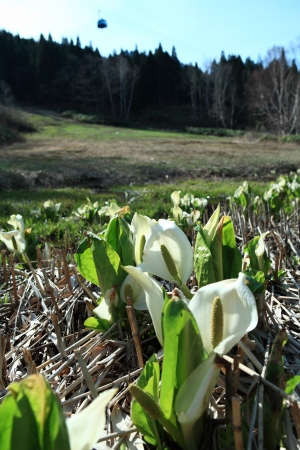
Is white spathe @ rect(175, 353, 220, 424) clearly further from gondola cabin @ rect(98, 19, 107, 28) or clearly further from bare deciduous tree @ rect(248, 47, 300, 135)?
bare deciduous tree @ rect(248, 47, 300, 135)

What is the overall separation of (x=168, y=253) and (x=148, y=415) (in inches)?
13.9

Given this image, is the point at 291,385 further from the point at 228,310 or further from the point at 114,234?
the point at 114,234

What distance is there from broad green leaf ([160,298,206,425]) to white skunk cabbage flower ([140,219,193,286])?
0.28 m

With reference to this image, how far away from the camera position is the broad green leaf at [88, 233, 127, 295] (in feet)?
3.38

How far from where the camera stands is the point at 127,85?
155ft

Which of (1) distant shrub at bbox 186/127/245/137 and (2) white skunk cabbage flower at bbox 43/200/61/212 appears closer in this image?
(2) white skunk cabbage flower at bbox 43/200/61/212

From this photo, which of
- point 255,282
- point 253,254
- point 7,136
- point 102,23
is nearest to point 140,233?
point 255,282

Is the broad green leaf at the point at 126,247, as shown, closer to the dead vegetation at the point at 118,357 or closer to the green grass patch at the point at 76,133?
the dead vegetation at the point at 118,357

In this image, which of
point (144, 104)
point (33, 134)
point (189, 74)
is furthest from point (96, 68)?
point (33, 134)

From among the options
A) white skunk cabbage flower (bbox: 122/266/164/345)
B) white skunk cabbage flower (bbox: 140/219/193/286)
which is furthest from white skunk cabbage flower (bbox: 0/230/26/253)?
white skunk cabbage flower (bbox: 122/266/164/345)

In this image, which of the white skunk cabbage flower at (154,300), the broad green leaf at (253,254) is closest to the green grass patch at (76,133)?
the broad green leaf at (253,254)

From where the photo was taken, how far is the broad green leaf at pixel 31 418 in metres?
0.51

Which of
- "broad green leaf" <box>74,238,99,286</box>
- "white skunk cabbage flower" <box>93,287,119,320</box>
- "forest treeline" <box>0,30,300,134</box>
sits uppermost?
A: "forest treeline" <box>0,30,300,134</box>

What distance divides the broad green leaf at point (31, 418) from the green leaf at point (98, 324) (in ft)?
1.71
